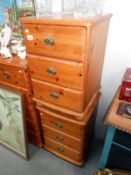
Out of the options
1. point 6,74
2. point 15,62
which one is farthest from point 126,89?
point 6,74

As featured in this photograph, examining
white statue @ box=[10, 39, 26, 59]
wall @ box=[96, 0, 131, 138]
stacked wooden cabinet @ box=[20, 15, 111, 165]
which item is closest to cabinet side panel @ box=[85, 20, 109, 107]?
stacked wooden cabinet @ box=[20, 15, 111, 165]

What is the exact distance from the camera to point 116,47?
1229 millimetres

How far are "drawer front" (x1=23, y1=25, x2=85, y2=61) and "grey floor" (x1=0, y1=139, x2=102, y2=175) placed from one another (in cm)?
113

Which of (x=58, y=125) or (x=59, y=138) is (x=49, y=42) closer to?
(x=58, y=125)

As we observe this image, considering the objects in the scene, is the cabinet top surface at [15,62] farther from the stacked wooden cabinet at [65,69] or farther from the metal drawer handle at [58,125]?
the metal drawer handle at [58,125]

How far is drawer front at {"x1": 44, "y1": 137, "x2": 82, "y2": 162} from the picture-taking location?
57.7 inches

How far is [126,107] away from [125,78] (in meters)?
0.20

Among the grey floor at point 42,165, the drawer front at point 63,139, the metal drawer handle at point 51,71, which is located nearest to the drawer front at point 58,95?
the metal drawer handle at point 51,71

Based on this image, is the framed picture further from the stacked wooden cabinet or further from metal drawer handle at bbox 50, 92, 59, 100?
metal drawer handle at bbox 50, 92, 59, 100

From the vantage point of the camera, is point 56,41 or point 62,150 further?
point 62,150

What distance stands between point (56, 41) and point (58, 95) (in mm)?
401

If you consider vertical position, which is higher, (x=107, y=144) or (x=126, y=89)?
(x=126, y=89)

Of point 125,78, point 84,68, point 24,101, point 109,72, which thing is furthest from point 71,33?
point 24,101

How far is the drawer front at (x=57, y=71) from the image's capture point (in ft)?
3.14
